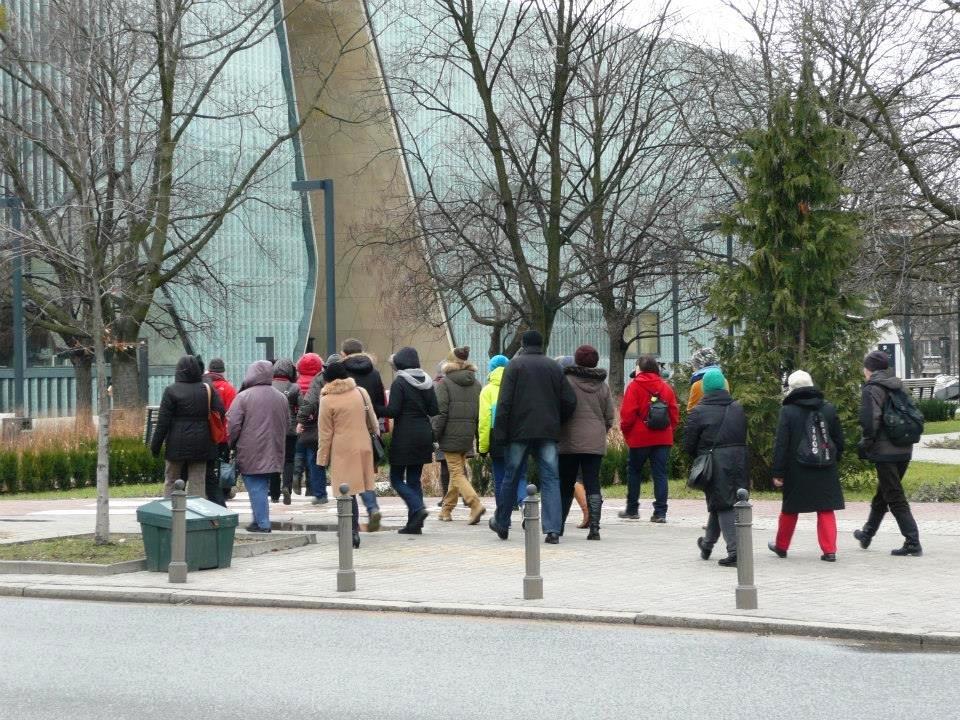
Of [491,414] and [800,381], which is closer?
[800,381]

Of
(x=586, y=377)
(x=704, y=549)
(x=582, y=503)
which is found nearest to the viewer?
(x=704, y=549)

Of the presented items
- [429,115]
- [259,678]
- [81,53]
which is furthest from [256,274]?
[259,678]

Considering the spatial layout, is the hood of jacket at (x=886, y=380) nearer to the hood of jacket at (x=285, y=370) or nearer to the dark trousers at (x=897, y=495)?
the dark trousers at (x=897, y=495)

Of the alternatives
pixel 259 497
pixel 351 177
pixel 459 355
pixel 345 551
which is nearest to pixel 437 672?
pixel 345 551

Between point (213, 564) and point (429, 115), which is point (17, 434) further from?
point (429, 115)

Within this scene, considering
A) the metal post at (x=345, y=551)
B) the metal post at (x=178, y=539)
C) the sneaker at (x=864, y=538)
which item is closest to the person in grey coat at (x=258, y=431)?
the metal post at (x=178, y=539)

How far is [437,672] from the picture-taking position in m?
8.54

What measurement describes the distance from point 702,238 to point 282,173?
19435mm

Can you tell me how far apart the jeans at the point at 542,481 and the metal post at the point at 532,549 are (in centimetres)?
324

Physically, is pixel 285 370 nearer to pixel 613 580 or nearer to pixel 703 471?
pixel 703 471

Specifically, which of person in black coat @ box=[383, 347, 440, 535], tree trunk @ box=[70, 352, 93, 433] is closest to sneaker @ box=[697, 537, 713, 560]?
person in black coat @ box=[383, 347, 440, 535]

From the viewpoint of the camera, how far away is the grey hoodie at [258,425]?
605 inches

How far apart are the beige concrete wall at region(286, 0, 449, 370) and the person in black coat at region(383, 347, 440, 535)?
33259mm

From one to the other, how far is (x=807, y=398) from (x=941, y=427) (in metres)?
31.8
